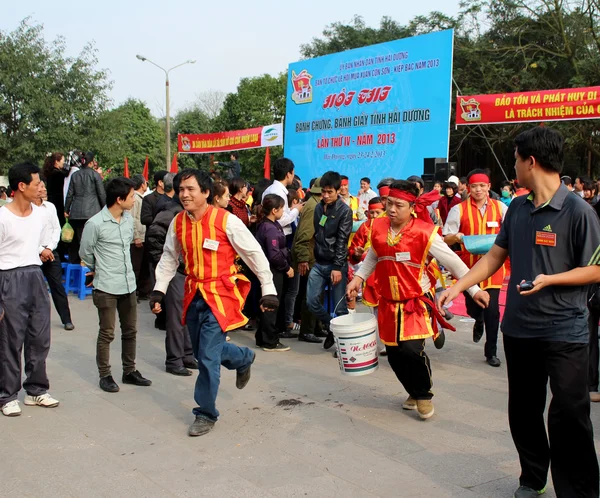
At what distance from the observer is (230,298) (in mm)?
5105

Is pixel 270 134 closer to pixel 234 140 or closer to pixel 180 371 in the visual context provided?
pixel 234 140

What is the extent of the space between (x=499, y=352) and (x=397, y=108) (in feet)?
30.4

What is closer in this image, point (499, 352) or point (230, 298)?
point (230, 298)

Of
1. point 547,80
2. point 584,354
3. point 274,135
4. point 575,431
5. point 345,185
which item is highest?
point 547,80

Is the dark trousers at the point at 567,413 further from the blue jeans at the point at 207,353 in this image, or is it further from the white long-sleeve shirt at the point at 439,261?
the blue jeans at the point at 207,353

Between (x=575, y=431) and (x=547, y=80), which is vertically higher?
(x=547, y=80)

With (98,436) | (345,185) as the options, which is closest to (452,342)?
(345,185)

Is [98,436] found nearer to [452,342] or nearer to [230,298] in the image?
[230,298]

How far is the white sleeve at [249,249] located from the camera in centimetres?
511

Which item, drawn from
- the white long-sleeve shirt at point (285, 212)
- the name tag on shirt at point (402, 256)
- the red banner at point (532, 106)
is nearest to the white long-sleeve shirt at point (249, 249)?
the name tag on shirt at point (402, 256)

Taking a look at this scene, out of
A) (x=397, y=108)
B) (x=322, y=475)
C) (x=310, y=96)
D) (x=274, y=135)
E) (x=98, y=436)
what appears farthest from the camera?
(x=274, y=135)

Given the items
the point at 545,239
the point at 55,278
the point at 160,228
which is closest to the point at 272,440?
the point at 545,239

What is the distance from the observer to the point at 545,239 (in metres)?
3.52

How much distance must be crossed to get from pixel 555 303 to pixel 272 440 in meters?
2.28
